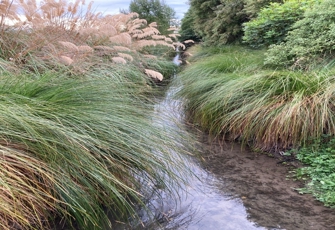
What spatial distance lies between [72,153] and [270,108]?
211cm

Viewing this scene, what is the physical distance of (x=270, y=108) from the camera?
322 cm

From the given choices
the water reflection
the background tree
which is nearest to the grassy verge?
the water reflection

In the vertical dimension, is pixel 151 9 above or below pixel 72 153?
above

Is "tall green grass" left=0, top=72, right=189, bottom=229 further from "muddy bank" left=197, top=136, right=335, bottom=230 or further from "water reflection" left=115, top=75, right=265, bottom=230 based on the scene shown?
"muddy bank" left=197, top=136, right=335, bottom=230

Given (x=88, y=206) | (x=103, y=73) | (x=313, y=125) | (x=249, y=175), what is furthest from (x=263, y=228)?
(x=103, y=73)

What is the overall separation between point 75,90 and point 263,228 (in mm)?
1558

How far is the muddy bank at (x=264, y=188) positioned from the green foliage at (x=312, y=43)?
148 centimetres

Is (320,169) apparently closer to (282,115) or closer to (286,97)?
(282,115)

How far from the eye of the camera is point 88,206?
1759 millimetres

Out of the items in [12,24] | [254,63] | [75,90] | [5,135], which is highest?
[254,63]

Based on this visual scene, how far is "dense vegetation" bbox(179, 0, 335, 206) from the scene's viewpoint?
9.72 feet

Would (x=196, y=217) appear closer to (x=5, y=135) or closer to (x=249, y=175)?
(x=249, y=175)

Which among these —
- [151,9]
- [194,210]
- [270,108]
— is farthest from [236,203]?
[151,9]

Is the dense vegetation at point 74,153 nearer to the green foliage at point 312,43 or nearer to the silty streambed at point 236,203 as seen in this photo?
the silty streambed at point 236,203
